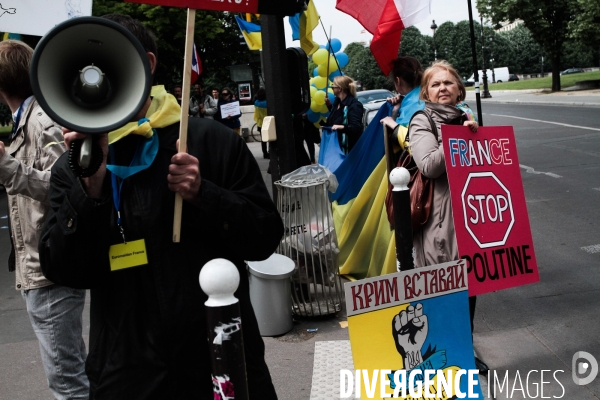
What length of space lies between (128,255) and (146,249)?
5 centimetres

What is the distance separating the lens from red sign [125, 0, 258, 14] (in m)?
2.35

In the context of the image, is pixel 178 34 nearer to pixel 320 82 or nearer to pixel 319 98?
pixel 320 82

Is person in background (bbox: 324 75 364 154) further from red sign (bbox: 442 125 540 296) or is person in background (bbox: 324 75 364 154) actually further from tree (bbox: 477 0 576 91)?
tree (bbox: 477 0 576 91)

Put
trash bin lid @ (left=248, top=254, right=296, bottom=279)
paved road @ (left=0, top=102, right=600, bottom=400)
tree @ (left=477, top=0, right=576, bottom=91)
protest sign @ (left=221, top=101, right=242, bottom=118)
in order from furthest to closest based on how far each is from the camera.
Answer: tree @ (left=477, top=0, right=576, bottom=91)
protest sign @ (left=221, top=101, right=242, bottom=118)
trash bin lid @ (left=248, top=254, right=296, bottom=279)
paved road @ (left=0, top=102, right=600, bottom=400)

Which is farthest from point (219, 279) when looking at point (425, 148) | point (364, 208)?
point (364, 208)

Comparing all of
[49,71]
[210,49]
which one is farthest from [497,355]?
[210,49]

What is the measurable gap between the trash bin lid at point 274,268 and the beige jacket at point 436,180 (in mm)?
1488

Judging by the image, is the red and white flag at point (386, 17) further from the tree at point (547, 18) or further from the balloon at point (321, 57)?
the tree at point (547, 18)

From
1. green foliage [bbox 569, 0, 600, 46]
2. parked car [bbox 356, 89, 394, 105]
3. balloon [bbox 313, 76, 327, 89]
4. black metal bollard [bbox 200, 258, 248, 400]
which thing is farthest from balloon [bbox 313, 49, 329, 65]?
green foliage [bbox 569, 0, 600, 46]

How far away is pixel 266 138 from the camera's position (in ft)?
19.1

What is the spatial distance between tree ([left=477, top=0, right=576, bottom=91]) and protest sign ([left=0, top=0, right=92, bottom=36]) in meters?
43.0

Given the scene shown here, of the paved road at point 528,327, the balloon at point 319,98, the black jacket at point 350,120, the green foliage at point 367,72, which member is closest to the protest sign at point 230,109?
the balloon at point 319,98

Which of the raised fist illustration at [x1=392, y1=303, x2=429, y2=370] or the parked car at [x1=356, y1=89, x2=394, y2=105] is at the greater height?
the parked car at [x1=356, y1=89, x2=394, y2=105]

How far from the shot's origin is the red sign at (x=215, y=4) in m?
2.35
